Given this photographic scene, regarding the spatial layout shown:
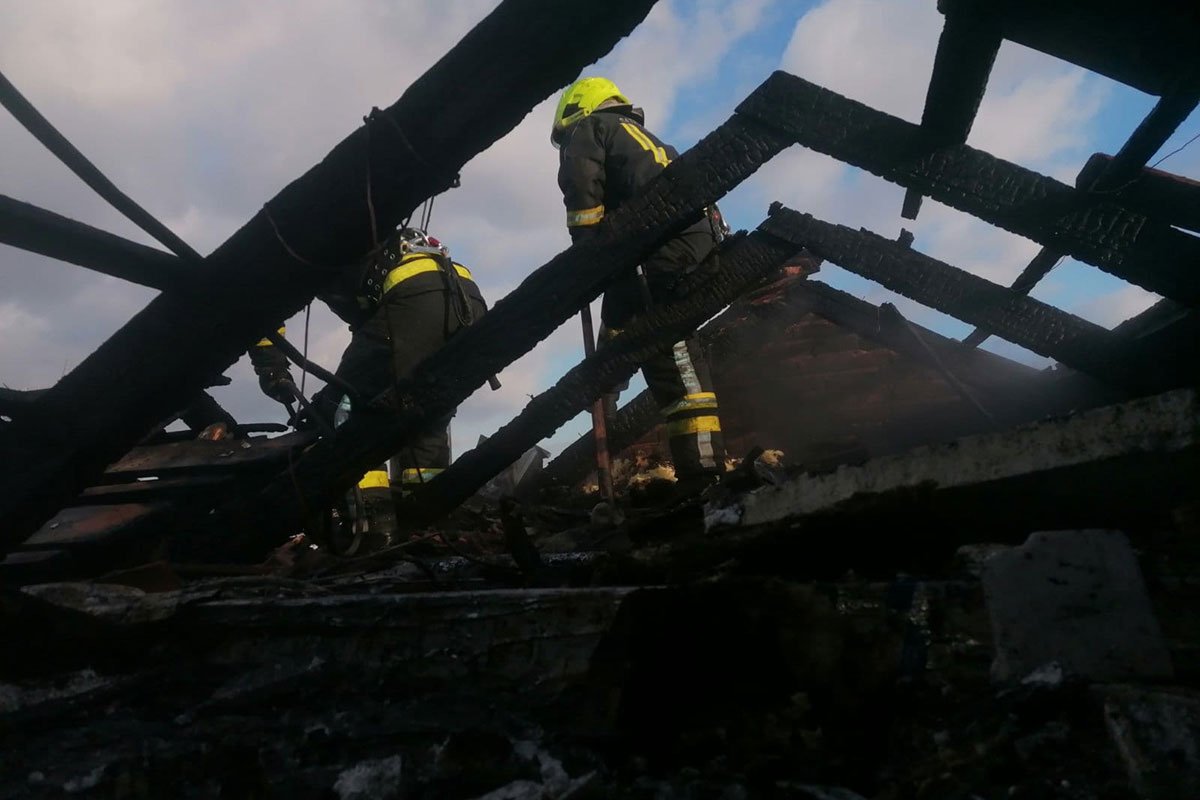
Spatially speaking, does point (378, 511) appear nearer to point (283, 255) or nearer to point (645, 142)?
point (283, 255)

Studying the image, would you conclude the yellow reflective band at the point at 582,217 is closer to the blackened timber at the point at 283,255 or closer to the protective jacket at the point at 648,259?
the protective jacket at the point at 648,259

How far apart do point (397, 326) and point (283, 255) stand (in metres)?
2.67

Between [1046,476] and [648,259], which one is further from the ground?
[648,259]

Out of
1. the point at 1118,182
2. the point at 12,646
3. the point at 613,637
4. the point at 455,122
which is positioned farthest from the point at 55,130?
the point at 1118,182

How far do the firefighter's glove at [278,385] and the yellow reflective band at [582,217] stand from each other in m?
2.16

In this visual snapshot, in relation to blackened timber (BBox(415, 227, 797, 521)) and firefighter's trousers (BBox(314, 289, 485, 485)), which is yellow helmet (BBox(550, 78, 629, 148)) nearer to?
firefighter's trousers (BBox(314, 289, 485, 485))

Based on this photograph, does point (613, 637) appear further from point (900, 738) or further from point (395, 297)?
point (395, 297)

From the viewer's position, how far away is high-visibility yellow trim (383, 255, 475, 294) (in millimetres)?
4750

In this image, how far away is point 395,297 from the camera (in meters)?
4.70

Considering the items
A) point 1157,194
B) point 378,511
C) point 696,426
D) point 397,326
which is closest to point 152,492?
point 378,511

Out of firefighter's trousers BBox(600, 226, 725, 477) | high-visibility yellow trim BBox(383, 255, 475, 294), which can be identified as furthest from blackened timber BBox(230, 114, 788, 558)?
high-visibility yellow trim BBox(383, 255, 475, 294)

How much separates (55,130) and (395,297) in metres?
2.93

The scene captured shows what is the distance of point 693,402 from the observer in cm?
406

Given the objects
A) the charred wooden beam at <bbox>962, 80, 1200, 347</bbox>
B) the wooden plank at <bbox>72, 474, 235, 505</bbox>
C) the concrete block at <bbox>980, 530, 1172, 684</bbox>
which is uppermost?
the charred wooden beam at <bbox>962, 80, 1200, 347</bbox>
